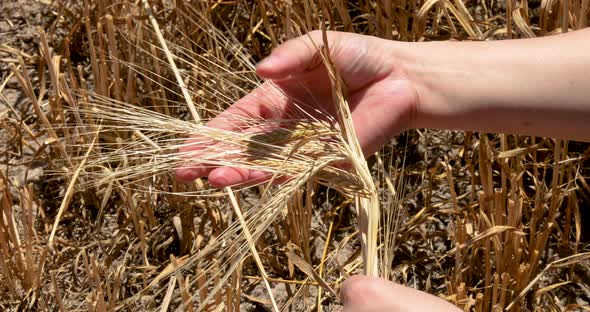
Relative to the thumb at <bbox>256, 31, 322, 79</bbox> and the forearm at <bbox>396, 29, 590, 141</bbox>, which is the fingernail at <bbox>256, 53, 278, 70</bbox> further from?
the forearm at <bbox>396, 29, 590, 141</bbox>

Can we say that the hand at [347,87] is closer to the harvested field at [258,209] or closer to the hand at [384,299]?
the harvested field at [258,209]

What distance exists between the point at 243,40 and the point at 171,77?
276 millimetres

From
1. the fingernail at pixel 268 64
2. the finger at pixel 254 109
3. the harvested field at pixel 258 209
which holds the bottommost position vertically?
the harvested field at pixel 258 209

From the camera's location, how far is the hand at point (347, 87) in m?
1.40

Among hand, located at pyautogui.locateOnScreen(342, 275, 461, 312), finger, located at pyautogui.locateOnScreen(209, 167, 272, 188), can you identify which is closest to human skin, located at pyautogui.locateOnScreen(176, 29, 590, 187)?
finger, located at pyautogui.locateOnScreen(209, 167, 272, 188)

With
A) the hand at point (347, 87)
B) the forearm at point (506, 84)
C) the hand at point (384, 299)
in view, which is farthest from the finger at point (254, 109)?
the hand at point (384, 299)

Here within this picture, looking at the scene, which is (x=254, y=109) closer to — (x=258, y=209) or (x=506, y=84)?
(x=258, y=209)

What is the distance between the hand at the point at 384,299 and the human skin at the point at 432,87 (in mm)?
353

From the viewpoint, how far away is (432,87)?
4.75 ft

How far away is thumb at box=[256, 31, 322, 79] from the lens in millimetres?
1373

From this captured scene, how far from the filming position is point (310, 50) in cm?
140

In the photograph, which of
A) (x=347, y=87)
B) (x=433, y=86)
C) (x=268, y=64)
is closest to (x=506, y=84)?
(x=433, y=86)

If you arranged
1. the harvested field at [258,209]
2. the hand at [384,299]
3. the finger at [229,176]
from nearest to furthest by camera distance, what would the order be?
1. the hand at [384,299]
2. the finger at [229,176]
3. the harvested field at [258,209]

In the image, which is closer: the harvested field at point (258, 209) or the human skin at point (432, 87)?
the human skin at point (432, 87)
